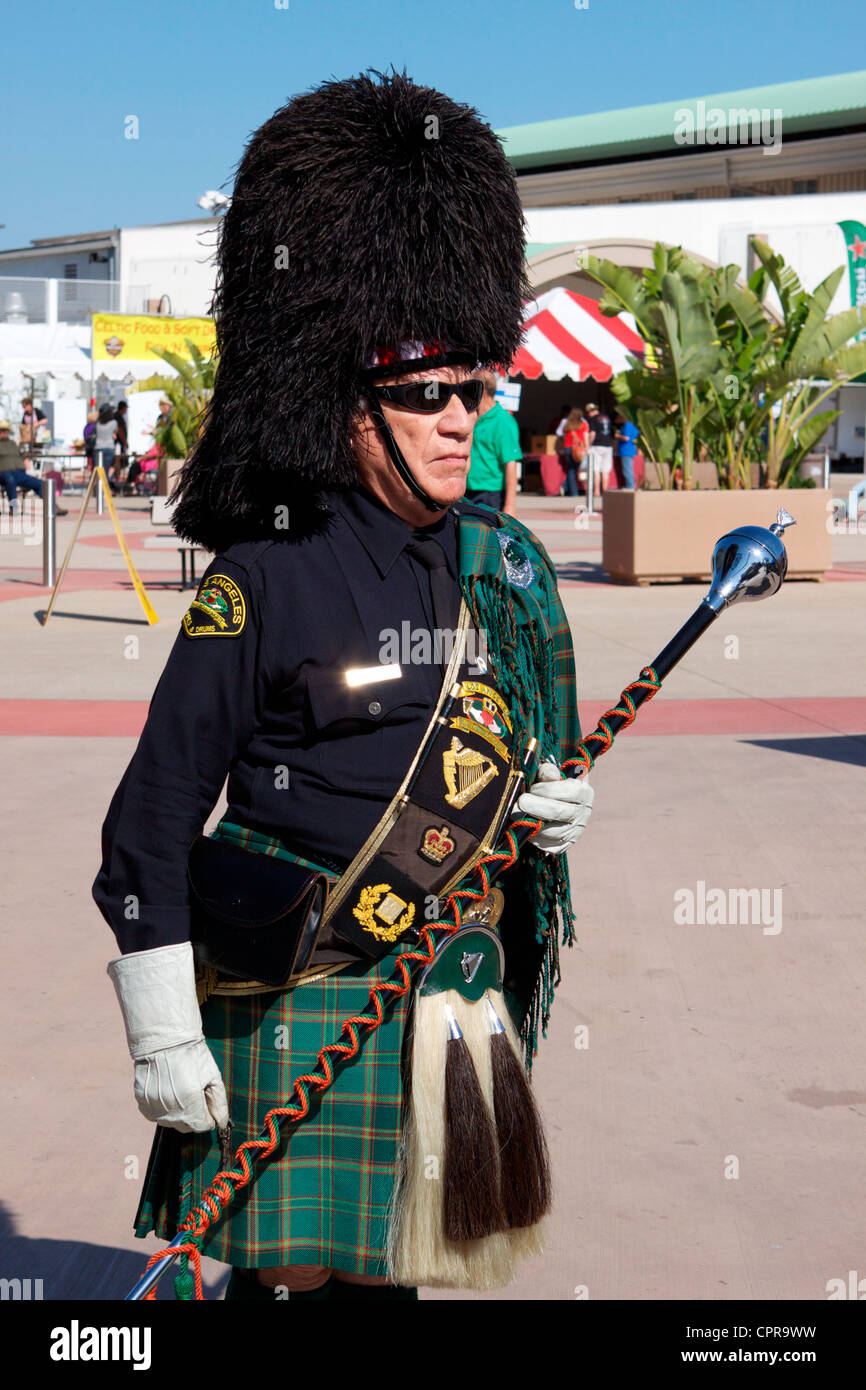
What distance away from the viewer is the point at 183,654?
6.89 ft

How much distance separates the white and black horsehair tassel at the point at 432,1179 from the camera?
6.99 feet

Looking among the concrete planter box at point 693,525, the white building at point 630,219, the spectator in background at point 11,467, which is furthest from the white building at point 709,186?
the concrete planter box at point 693,525

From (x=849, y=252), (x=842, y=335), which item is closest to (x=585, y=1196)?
(x=842, y=335)

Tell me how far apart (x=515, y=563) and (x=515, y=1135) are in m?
0.85

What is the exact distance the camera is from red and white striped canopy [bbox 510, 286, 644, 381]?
85.7ft

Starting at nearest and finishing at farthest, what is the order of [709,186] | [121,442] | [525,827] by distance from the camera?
[525,827] < [121,442] < [709,186]

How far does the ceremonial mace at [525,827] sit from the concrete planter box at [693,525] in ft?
38.6

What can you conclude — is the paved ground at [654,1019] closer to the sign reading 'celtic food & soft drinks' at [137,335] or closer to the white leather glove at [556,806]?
the white leather glove at [556,806]

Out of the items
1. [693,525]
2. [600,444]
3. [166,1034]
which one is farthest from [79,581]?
[600,444]

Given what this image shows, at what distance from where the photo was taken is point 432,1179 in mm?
2141

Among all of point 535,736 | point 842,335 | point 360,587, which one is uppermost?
point 842,335

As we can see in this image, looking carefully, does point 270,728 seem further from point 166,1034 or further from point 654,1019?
point 654,1019

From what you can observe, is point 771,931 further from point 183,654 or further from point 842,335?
point 842,335

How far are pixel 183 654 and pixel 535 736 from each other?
0.58m
